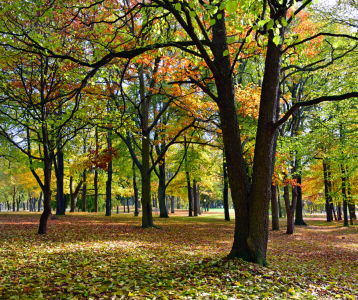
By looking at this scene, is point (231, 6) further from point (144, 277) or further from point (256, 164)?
point (144, 277)

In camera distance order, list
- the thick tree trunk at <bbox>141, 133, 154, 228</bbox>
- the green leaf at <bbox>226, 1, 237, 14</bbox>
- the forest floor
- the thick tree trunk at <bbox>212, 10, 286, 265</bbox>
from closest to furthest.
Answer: the green leaf at <bbox>226, 1, 237, 14</bbox> → the forest floor → the thick tree trunk at <bbox>212, 10, 286, 265</bbox> → the thick tree trunk at <bbox>141, 133, 154, 228</bbox>

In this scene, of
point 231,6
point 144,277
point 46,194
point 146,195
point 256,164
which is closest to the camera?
point 231,6

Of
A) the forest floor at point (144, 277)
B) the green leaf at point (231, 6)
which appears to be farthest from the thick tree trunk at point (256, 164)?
the green leaf at point (231, 6)

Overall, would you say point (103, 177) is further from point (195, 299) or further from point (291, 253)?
point (195, 299)

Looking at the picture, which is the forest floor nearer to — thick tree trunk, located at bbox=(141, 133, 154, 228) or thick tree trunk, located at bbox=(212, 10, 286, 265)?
thick tree trunk, located at bbox=(212, 10, 286, 265)

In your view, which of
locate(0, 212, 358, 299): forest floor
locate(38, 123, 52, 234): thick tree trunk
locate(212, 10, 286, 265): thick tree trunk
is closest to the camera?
locate(0, 212, 358, 299): forest floor

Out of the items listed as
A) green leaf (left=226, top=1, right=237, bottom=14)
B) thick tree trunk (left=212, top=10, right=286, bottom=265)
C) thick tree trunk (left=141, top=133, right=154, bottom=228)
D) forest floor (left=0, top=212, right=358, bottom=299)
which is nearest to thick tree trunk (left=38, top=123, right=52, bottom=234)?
forest floor (left=0, top=212, right=358, bottom=299)

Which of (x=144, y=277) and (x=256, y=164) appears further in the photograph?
(x=256, y=164)

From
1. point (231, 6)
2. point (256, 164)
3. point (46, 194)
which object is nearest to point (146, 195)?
point (46, 194)

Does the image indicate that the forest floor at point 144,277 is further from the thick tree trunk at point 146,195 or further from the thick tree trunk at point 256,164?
the thick tree trunk at point 146,195

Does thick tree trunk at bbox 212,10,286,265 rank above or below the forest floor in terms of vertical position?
above

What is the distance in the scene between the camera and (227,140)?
557 cm

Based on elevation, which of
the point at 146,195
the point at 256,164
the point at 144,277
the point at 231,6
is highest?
the point at 231,6

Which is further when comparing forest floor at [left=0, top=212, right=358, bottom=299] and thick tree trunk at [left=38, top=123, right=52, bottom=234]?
thick tree trunk at [left=38, top=123, right=52, bottom=234]
